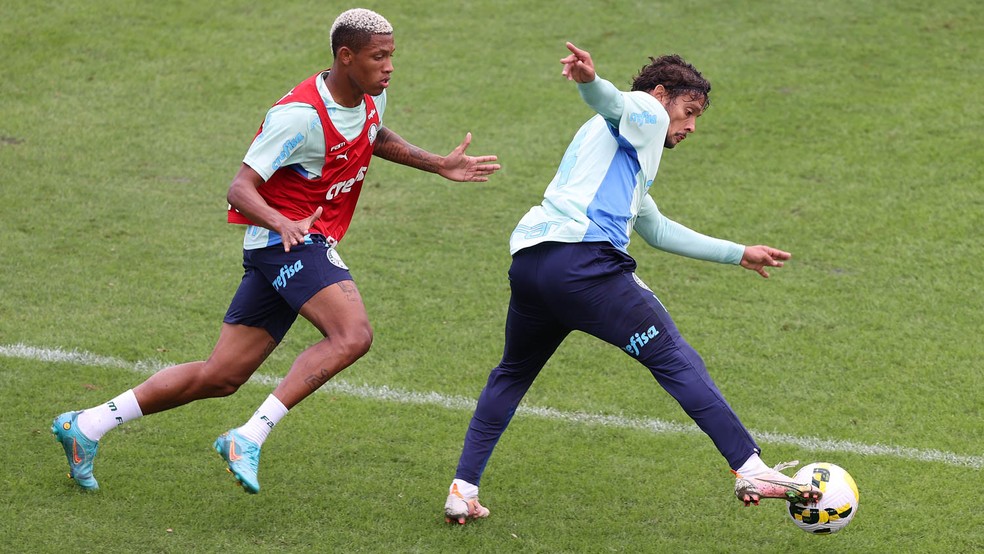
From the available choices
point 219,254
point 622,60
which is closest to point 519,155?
point 622,60

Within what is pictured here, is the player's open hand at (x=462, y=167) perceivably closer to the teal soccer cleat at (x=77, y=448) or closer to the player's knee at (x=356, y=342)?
the player's knee at (x=356, y=342)

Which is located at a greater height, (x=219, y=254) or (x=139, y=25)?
(x=139, y=25)

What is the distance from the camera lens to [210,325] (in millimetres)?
7176

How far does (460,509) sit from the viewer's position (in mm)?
5098

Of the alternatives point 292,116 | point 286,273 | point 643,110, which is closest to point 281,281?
point 286,273

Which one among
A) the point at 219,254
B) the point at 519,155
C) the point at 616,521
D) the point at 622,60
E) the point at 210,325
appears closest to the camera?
the point at 616,521

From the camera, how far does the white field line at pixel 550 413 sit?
5.80 meters

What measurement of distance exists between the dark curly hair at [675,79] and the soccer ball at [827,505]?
167cm

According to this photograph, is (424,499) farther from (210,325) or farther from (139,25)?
(139,25)

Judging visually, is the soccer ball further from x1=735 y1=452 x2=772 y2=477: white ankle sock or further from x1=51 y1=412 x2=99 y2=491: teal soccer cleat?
x1=51 y1=412 x2=99 y2=491: teal soccer cleat

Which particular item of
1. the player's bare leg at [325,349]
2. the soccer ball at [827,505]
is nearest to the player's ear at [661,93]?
the player's bare leg at [325,349]

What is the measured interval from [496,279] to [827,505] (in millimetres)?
3660

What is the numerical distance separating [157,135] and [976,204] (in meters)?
6.90

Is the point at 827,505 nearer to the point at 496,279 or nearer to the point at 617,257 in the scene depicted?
the point at 617,257
